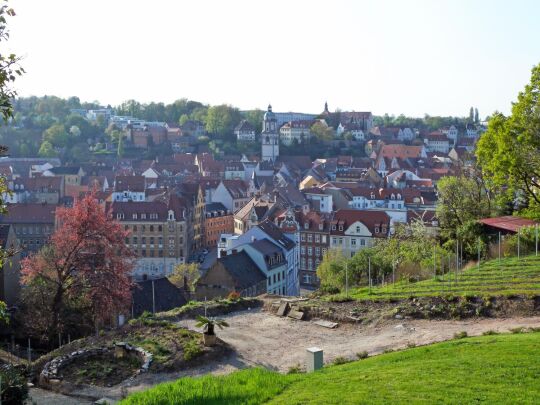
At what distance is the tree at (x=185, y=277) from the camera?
4628cm

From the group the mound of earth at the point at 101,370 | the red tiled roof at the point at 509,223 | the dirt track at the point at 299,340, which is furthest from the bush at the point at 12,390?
the red tiled roof at the point at 509,223

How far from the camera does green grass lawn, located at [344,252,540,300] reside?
20.6 meters

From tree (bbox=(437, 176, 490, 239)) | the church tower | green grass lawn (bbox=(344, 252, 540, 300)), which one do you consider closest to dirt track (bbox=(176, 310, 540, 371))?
green grass lawn (bbox=(344, 252, 540, 300))

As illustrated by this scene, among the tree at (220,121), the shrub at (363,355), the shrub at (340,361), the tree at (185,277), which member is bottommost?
the tree at (185,277)

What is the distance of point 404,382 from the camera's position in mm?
12133

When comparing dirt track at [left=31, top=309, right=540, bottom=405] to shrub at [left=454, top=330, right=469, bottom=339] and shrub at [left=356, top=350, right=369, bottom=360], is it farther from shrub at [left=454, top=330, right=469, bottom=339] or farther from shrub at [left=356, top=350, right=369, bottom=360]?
shrub at [left=356, top=350, right=369, bottom=360]

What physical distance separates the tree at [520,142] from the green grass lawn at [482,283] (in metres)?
3.81

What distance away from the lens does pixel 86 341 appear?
67.2ft

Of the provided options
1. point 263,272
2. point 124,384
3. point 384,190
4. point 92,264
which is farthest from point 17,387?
point 384,190

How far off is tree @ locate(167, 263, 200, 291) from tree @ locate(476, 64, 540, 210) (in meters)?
22.6

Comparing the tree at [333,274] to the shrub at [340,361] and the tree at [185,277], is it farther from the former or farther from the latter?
the shrub at [340,361]

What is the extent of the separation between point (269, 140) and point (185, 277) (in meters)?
83.6

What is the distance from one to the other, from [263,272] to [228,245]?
7806 millimetres

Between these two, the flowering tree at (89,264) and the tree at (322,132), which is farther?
the tree at (322,132)
